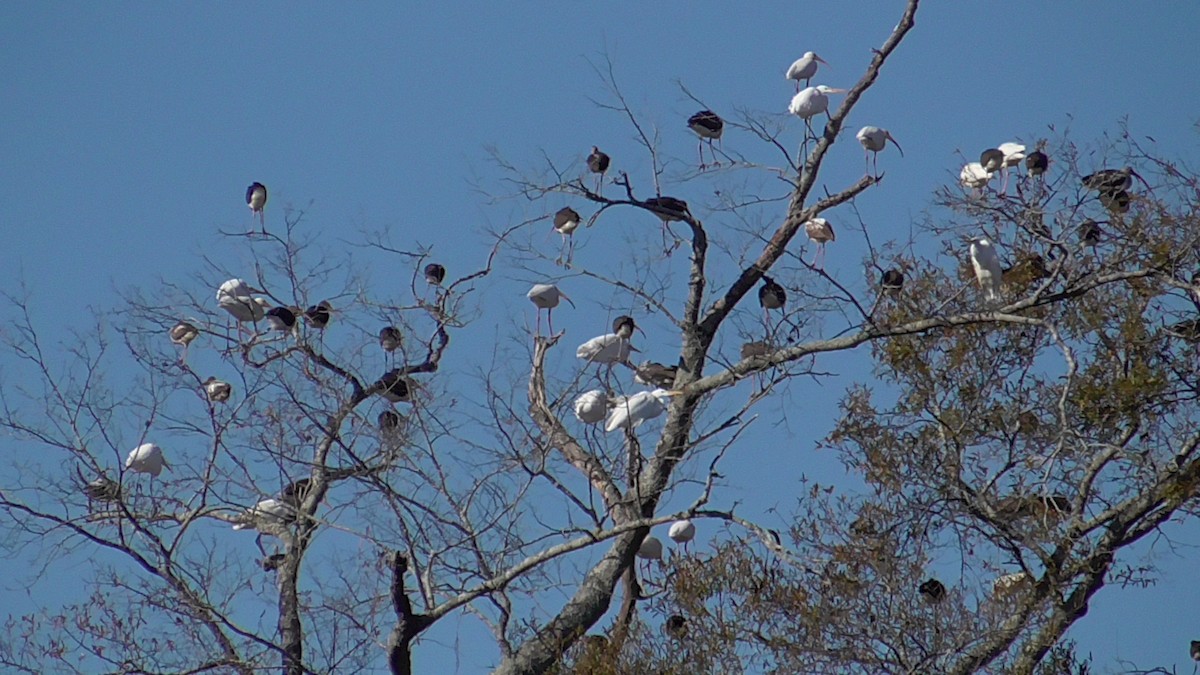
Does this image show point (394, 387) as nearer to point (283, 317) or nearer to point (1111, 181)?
point (283, 317)

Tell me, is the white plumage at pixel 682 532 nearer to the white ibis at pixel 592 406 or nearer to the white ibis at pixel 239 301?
the white ibis at pixel 592 406

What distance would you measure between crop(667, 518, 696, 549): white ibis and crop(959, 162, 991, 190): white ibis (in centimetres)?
296

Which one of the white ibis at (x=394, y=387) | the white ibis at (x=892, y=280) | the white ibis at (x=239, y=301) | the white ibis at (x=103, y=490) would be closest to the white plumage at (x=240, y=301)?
the white ibis at (x=239, y=301)

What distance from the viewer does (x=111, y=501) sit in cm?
1045

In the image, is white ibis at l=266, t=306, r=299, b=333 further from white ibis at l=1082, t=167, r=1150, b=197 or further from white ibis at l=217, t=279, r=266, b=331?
white ibis at l=1082, t=167, r=1150, b=197

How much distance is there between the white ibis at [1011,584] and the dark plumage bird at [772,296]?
2.25 meters

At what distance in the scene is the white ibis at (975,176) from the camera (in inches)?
497

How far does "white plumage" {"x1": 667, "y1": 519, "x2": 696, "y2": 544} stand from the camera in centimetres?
1169

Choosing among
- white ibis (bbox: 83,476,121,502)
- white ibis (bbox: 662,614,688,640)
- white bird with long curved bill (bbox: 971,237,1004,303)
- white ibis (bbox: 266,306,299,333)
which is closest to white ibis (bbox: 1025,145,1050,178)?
white bird with long curved bill (bbox: 971,237,1004,303)

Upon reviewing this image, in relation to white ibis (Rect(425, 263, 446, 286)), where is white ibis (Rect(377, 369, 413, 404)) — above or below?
below

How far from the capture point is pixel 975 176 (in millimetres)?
12789

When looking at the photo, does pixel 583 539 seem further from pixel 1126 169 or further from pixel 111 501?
pixel 1126 169

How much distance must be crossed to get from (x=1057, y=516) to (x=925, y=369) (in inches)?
47.7

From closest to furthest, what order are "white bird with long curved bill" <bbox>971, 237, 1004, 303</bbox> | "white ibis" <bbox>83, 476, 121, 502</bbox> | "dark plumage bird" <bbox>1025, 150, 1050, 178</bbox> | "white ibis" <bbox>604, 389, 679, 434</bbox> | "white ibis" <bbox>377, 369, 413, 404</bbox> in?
1. "white ibis" <bbox>83, 476, 121, 502</bbox>
2. "white ibis" <bbox>604, 389, 679, 434</bbox>
3. "white ibis" <bbox>377, 369, 413, 404</bbox>
4. "white bird with long curved bill" <bbox>971, 237, 1004, 303</bbox>
5. "dark plumage bird" <bbox>1025, 150, 1050, 178</bbox>
